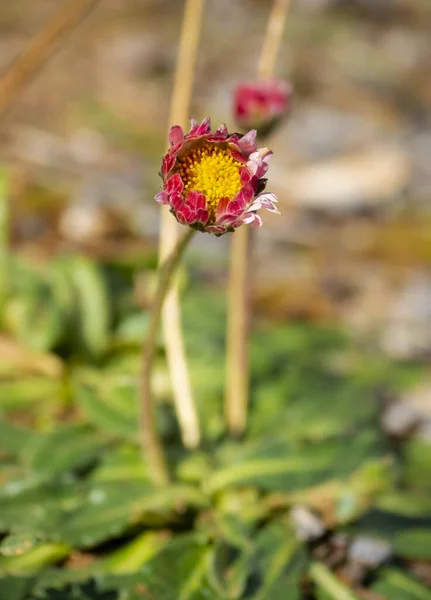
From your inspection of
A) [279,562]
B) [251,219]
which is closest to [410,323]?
[279,562]

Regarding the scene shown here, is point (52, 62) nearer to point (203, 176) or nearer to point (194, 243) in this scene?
point (194, 243)

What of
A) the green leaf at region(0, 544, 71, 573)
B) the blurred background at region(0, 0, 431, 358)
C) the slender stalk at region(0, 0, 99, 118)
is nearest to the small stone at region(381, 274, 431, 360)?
the blurred background at region(0, 0, 431, 358)

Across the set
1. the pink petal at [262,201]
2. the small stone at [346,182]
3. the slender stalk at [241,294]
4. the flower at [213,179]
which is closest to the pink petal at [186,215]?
the flower at [213,179]

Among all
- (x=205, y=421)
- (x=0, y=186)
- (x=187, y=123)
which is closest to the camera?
(x=187, y=123)

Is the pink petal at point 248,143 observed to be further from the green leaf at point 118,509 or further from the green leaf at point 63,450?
the green leaf at point 63,450

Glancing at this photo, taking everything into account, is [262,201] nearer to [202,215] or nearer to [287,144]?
[202,215]

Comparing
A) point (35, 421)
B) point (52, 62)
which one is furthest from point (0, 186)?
point (52, 62)
